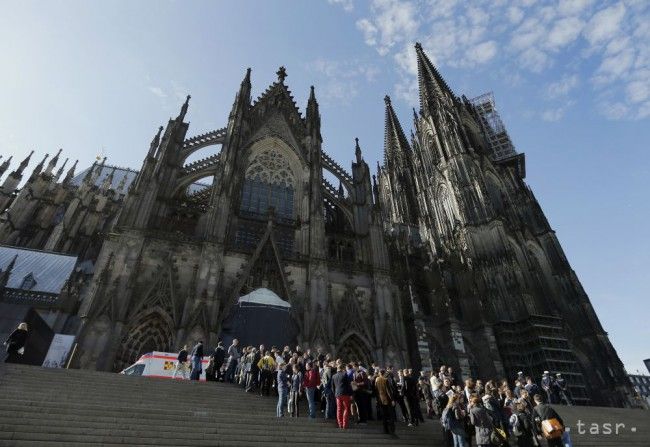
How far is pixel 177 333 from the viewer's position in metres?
16.8

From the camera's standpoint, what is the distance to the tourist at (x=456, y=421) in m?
7.54

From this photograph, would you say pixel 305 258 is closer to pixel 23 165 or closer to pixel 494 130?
pixel 23 165

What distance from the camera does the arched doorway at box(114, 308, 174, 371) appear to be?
1661 cm

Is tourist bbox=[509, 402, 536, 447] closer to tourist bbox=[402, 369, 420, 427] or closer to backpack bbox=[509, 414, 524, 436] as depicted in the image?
backpack bbox=[509, 414, 524, 436]

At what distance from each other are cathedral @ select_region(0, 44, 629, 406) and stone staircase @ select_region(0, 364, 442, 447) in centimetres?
637

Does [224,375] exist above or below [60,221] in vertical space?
below

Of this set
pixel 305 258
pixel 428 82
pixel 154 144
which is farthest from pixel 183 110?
pixel 428 82

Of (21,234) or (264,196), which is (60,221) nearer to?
(21,234)

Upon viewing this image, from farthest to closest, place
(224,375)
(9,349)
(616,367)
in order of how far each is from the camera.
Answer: (616,367) → (224,375) → (9,349)

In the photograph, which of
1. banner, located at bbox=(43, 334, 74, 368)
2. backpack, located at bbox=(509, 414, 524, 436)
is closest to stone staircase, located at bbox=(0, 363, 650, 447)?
backpack, located at bbox=(509, 414, 524, 436)

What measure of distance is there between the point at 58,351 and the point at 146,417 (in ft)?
34.7

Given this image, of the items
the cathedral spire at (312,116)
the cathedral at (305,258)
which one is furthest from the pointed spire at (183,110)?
the cathedral spire at (312,116)

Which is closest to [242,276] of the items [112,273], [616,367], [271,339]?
[271,339]

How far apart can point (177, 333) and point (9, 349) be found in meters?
6.78
